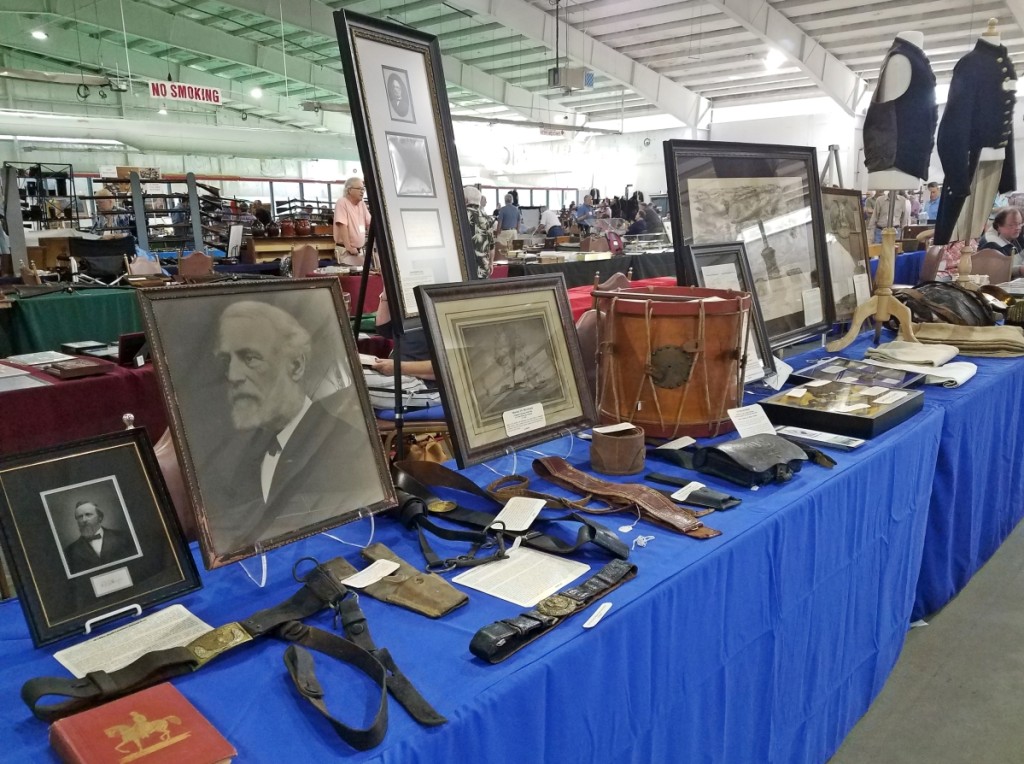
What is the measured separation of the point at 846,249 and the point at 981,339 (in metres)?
0.53

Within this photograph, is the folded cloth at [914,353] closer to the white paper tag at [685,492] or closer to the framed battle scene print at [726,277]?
the framed battle scene print at [726,277]

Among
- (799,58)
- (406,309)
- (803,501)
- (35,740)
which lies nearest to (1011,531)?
(803,501)

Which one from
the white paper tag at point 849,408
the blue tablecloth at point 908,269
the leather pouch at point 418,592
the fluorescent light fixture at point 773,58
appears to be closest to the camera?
the leather pouch at point 418,592

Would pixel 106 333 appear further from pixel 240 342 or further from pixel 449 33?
pixel 449 33

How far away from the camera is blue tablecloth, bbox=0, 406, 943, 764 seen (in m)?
0.73

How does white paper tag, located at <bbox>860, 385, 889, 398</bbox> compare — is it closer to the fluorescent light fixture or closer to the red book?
the red book

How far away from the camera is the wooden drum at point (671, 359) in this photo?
144 cm

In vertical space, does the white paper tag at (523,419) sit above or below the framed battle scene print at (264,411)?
below

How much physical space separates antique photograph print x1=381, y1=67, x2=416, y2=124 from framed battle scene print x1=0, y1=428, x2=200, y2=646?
2.94 feet

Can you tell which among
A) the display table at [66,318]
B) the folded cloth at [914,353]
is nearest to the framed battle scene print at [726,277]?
the folded cloth at [914,353]

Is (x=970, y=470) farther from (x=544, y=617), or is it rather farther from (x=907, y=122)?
(x=544, y=617)

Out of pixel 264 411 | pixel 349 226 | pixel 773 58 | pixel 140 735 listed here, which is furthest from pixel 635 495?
pixel 773 58

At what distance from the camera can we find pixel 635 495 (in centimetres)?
122

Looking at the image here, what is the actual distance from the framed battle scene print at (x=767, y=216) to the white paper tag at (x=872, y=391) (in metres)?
0.35
